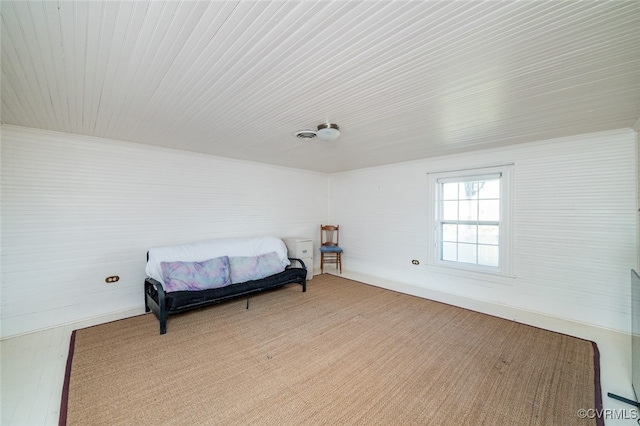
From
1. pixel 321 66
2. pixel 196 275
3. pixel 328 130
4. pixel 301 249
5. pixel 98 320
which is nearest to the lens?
pixel 321 66

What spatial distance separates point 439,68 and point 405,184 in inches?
130

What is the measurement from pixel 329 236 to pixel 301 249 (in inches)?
54.1

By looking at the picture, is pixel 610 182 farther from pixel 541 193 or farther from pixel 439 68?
pixel 439 68

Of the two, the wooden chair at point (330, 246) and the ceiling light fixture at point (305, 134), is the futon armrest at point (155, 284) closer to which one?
the ceiling light fixture at point (305, 134)

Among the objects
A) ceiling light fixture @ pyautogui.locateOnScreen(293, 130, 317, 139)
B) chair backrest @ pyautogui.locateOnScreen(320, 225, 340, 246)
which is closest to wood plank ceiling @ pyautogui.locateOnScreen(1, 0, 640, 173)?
ceiling light fixture @ pyautogui.locateOnScreen(293, 130, 317, 139)

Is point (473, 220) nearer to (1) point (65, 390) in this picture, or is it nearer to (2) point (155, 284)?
(2) point (155, 284)

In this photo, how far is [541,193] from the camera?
341cm

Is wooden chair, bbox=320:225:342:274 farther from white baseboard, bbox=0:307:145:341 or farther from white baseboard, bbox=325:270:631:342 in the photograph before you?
white baseboard, bbox=0:307:145:341

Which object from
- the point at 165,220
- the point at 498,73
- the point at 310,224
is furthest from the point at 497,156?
the point at 165,220

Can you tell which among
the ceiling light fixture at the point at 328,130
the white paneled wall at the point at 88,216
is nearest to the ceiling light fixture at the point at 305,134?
the ceiling light fixture at the point at 328,130

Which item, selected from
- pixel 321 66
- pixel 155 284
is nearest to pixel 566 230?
pixel 321 66

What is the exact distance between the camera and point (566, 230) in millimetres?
3246

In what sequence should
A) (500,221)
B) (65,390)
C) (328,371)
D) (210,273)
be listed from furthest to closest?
(500,221) → (210,273) → (328,371) → (65,390)

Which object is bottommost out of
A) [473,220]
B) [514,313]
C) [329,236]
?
[514,313]
